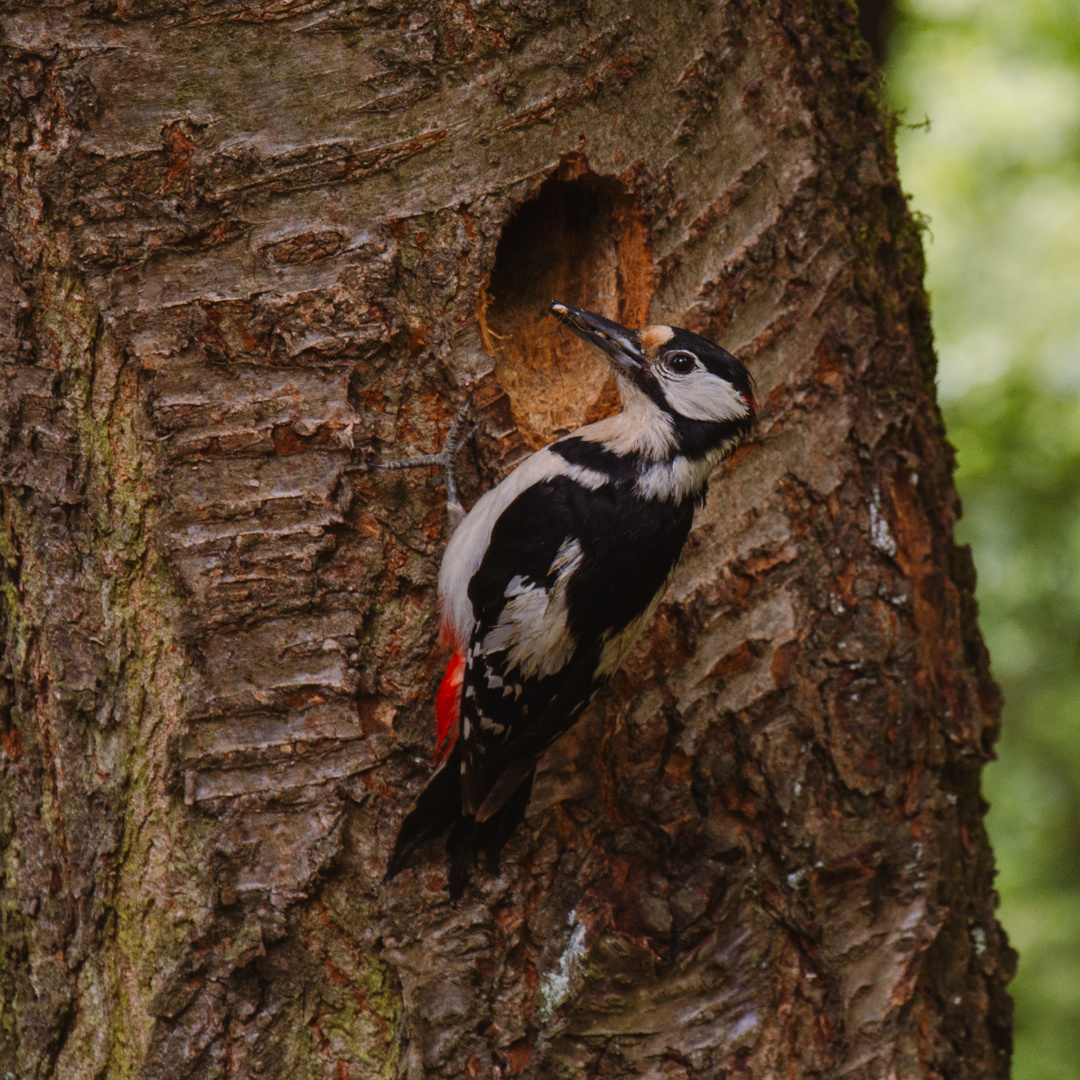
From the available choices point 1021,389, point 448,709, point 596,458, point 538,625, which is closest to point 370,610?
point 448,709

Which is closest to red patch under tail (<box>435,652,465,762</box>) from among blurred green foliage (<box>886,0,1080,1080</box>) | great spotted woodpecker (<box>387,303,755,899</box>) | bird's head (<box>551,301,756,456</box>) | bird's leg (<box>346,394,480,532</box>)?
great spotted woodpecker (<box>387,303,755,899</box>)

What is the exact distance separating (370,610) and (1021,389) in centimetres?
372

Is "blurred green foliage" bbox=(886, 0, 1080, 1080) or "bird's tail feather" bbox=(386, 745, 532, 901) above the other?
"blurred green foliage" bbox=(886, 0, 1080, 1080)

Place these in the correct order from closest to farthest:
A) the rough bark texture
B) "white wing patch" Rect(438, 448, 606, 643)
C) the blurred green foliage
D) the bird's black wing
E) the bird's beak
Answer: the rough bark texture
the bird's black wing
"white wing patch" Rect(438, 448, 606, 643)
the bird's beak
the blurred green foliage

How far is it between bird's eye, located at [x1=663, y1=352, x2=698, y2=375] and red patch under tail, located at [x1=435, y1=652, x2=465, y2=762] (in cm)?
94

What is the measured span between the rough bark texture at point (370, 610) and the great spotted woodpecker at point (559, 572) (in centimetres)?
8

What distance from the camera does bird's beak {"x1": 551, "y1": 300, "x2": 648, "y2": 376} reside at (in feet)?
9.21

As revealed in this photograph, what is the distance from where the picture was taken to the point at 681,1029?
2572mm

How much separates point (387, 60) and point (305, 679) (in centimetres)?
143

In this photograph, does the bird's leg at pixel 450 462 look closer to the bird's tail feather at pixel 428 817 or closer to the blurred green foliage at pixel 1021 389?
the bird's tail feather at pixel 428 817

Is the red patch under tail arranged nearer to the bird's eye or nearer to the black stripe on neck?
the black stripe on neck

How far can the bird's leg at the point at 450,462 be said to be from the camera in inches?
103

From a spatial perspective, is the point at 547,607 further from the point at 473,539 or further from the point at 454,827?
the point at 454,827

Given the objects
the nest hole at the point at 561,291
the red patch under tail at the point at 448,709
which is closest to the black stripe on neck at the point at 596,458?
the nest hole at the point at 561,291
